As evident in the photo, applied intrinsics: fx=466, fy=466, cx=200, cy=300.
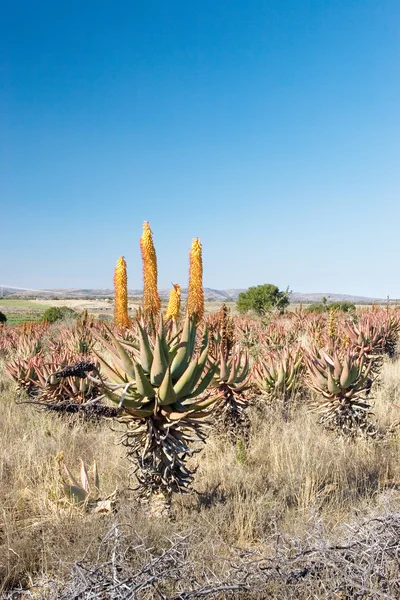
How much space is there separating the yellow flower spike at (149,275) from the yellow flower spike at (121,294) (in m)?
1.93

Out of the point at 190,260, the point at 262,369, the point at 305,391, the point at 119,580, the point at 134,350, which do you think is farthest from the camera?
the point at 305,391

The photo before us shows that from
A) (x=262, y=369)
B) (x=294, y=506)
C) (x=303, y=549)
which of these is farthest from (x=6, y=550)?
(x=262, y=369)

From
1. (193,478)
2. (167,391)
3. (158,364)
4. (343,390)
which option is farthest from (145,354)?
(343,390)

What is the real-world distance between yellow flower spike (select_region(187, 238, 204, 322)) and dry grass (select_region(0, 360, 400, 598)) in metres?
1.55

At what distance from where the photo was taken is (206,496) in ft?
12.9

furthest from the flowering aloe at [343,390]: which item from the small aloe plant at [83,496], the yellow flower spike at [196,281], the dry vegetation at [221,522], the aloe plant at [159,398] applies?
the small aloe plant at [83,496]

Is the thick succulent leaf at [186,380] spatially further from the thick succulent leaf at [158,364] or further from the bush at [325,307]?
the bush at [325,307]

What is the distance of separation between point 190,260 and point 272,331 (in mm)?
6088

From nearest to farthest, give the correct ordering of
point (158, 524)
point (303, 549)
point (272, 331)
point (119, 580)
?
point (119, 580), point (303, 549), point (158, 524), point (272, 331)

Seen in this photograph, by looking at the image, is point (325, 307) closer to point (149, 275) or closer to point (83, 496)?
point (149, 275)

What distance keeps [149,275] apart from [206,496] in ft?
6.89

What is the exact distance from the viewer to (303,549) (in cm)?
261

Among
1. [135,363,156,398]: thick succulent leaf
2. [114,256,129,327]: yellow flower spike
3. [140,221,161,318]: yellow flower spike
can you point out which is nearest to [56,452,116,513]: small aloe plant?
[135,363,156,398]: thick succulent leaf

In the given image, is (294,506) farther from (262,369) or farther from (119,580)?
(262,369)
